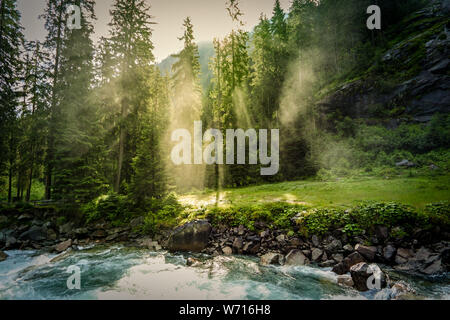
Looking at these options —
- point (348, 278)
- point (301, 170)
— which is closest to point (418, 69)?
point (301, 170)

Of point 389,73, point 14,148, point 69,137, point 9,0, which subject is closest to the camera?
point 69,137

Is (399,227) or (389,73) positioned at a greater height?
(389,73)

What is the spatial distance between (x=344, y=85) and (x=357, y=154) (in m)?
11.8

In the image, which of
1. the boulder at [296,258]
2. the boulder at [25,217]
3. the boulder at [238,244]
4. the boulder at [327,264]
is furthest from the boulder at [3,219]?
the boulder at [327,264]

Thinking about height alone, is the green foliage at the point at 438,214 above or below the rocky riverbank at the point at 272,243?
above

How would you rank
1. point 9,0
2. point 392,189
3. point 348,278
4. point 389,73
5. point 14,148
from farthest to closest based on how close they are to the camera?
point 389,73 → point 14,148 → point 9,0 → point 392,189 → point 348,278

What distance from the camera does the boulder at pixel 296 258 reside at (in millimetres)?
7317

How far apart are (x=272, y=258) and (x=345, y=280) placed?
252 centimetres

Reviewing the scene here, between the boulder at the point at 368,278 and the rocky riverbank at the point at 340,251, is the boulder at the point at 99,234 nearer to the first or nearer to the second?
the rocky riverbank at the point at 340,251

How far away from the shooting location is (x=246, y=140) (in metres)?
22.5

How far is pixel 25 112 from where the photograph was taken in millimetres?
18109

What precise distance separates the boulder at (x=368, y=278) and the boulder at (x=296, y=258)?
1.90 meters

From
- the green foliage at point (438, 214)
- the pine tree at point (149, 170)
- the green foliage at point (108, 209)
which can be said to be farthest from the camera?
the pine tree at point (149, 170)
